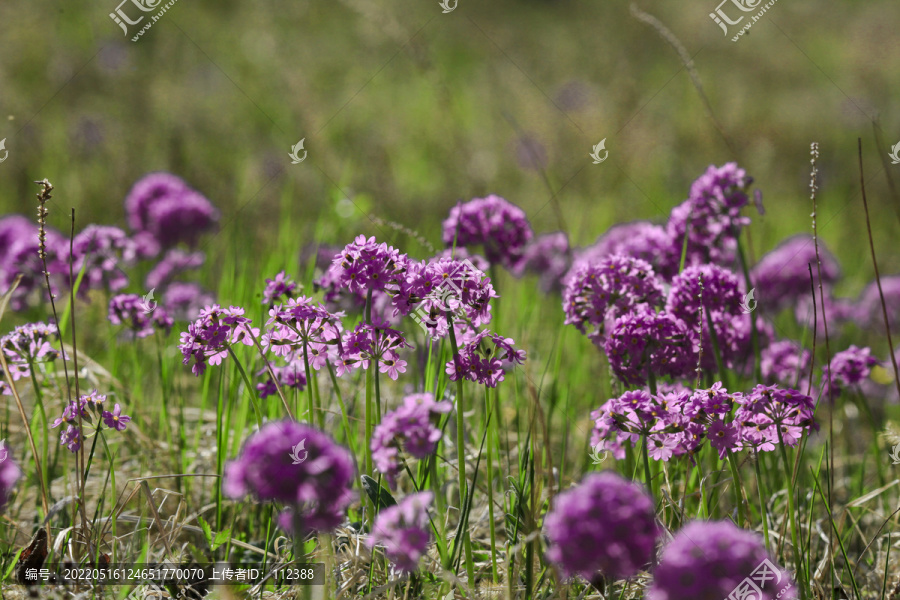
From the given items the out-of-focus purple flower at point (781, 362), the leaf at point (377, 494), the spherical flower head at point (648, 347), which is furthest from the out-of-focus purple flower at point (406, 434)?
the out-of-focus purple flower at point (781, 362)

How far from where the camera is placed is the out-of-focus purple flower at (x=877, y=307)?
4832 mm

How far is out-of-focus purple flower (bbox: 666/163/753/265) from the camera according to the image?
9.57 ft

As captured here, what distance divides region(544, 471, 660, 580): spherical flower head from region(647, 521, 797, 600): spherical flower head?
62 mm

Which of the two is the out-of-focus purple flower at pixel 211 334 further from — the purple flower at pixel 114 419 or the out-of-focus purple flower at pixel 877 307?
the out-of-focus purple flower at pixel 877 307

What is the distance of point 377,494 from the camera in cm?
217

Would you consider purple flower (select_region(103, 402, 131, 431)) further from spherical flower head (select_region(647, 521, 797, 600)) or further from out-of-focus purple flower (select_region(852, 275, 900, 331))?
out-of-focus purple flower (select_region(852, 275, 900, 331))

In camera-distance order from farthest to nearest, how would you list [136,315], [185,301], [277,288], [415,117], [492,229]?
[415,117] < [185,301] < [492,229] < [136,315] < [277,288]

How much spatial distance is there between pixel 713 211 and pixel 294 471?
2282 millimetres

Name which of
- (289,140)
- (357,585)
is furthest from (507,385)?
(289,140)

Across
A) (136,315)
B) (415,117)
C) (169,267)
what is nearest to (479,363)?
(136,315)

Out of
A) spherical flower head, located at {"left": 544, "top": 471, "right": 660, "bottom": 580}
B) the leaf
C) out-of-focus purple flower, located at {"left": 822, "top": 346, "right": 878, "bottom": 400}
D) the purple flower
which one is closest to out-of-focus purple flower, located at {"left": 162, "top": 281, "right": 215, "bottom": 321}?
the purple flower

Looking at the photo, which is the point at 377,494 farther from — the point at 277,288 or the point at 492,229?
the point at 492,229

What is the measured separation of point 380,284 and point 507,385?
213 cm

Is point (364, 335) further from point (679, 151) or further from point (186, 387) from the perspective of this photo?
point (679, 151)
